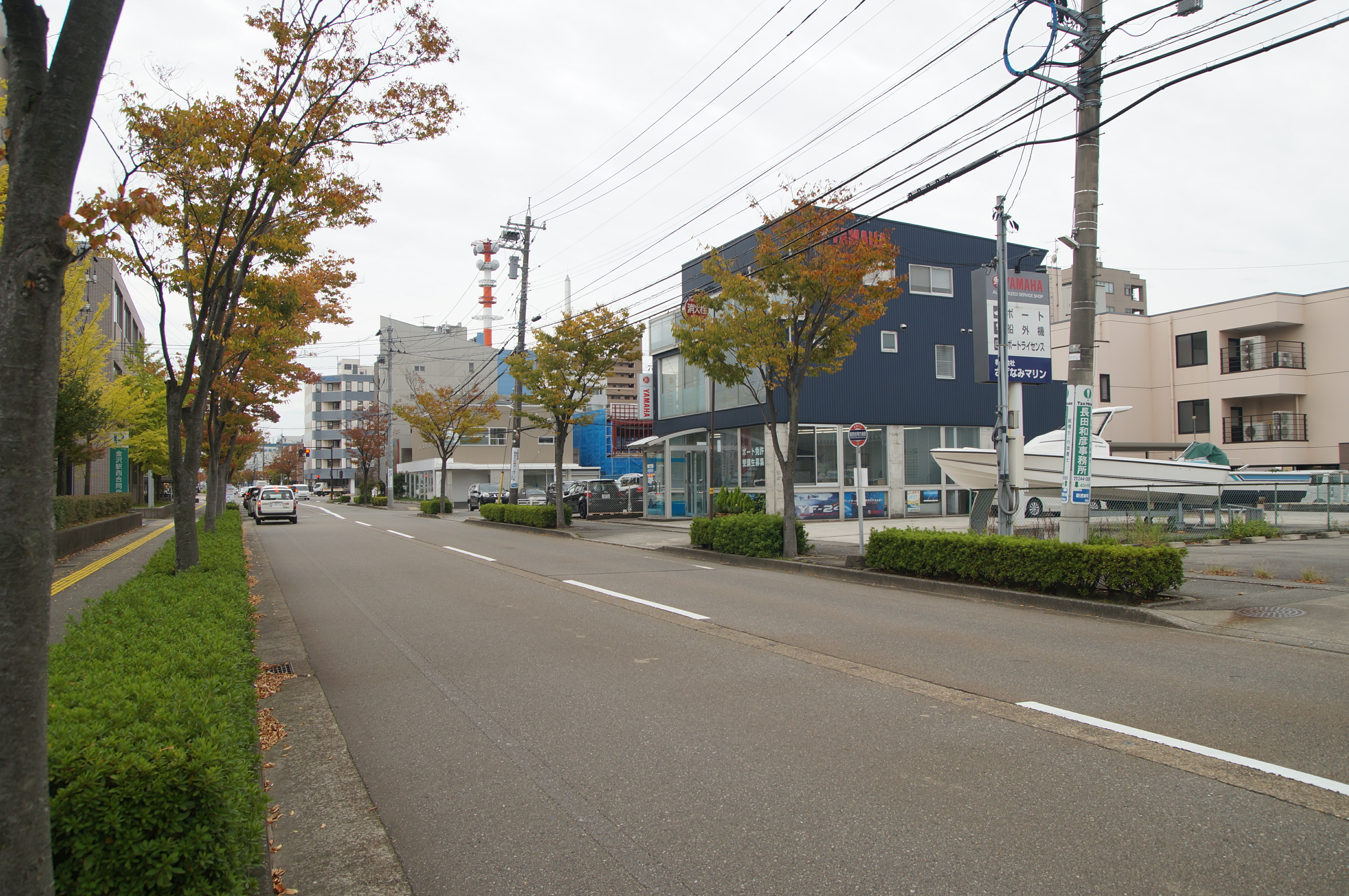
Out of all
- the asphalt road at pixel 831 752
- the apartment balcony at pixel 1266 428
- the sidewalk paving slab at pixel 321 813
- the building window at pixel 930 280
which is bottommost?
the sidewalk paving slab at pixel 321 813

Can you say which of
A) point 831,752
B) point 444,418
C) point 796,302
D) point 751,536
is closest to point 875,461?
point 751,536

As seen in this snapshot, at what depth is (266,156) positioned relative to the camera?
950cm

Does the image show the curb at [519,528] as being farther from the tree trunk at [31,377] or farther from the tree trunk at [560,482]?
the tree trunk at [31,377]

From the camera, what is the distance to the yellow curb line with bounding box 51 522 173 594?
1329 centimetres

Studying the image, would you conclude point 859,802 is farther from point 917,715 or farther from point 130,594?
point 130,594

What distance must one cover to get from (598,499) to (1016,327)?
71.0 ft

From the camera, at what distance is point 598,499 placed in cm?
3331

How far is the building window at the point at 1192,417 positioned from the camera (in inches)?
1464

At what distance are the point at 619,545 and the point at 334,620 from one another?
11549 mm

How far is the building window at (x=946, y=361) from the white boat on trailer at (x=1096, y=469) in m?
6.01

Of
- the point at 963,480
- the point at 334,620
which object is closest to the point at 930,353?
the point at 963,480

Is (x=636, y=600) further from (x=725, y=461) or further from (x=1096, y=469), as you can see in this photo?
(x=725, y=461)

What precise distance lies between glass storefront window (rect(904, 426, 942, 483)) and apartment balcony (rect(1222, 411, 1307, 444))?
1600cm

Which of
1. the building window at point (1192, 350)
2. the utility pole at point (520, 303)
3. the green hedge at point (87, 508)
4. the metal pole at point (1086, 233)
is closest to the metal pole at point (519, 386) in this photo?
the utility pole at point (520, 303)
